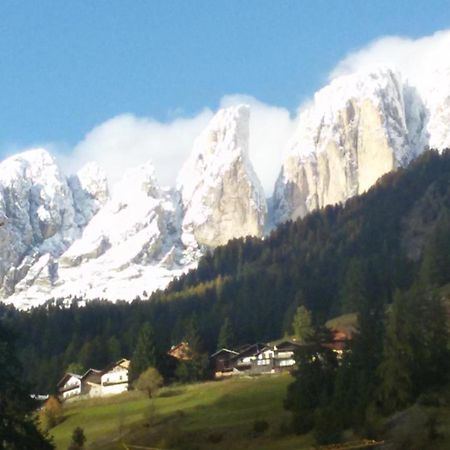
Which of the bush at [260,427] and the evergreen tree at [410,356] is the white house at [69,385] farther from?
the evergreen tree at [410,356]

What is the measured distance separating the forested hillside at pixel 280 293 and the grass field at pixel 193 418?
19.8 metres

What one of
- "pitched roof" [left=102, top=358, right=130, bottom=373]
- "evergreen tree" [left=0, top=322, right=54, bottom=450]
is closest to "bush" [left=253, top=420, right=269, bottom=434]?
"evergreen tree" [left=0, top=322, right=54, bottom=450]

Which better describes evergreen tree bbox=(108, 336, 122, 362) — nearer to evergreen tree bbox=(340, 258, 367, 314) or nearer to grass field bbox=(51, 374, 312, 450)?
grass field bbox=(51, 374, 312, 450)

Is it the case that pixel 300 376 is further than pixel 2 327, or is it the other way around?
pixel 300 376

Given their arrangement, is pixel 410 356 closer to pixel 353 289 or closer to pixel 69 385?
pixel 69 385

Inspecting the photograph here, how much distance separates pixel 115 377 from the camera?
4663 inches

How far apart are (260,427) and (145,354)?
47.2 meters

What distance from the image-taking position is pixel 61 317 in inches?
7003

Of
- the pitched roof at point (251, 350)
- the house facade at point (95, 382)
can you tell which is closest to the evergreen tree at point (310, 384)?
the house facade at point (95, 382)

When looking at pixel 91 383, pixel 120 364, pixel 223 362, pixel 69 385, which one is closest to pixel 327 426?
pixel 223 362

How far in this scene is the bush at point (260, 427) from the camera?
203 ft

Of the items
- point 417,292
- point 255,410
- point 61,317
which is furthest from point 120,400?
point 61,317

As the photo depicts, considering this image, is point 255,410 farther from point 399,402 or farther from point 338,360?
point 399,402

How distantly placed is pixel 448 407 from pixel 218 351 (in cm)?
7233
